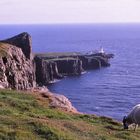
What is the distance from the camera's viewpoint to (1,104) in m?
31.4

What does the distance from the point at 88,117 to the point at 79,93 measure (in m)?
102

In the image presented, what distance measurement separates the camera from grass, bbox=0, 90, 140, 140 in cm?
2316

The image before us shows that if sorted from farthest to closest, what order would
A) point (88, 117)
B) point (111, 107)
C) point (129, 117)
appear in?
1. point (111, 107)
2. point (88, 117)
3. point (129, 117)

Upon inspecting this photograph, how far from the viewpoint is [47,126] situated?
80.5 feet

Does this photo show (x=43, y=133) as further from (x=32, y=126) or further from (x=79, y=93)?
(x=79, y=93)

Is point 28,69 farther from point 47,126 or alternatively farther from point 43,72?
point 47,126

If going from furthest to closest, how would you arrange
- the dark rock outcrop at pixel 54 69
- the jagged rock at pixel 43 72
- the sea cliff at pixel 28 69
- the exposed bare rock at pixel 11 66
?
1. the dark rock outcrop at pixel 54 69
2. the jagged rock at pixel 43 72
3. the exposed bare rock at pixel 11 66
4. the sea cliff at pixel 28 69

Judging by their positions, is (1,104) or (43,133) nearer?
(43,133)

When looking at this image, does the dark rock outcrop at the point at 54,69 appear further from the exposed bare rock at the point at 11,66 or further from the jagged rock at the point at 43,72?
the exposed bare rock at the point at 11,66

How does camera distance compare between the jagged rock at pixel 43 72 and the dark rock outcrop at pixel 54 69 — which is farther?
the dark rock outcrop at pixel 54 69

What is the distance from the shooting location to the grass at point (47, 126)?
2316 centimetres

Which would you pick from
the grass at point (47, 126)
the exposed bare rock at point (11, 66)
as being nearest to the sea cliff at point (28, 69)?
the exposed bare rock at point (11, 66)

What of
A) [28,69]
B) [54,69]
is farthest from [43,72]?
[28,69]

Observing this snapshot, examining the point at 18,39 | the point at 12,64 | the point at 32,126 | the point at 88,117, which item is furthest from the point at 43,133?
the point at 18,39
